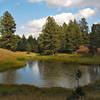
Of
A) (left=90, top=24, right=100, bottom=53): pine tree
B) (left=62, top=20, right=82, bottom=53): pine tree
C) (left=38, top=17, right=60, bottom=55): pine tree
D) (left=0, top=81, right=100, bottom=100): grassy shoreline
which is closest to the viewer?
(left=0, top=81, right=100, bottom=100): grassy shoreline

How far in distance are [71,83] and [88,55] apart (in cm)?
4962

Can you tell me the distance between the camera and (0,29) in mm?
94562

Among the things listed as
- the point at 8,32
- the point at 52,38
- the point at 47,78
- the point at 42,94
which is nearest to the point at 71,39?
the point at 52,38

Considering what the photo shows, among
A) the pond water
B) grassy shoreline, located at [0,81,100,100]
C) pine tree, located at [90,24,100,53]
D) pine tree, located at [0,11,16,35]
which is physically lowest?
the pond water

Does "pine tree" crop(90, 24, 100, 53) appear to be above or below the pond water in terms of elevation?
above

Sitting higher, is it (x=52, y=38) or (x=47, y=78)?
(x=52, y=38)

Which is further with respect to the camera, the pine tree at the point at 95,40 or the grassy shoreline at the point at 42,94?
the pine tree at the point at 95,40

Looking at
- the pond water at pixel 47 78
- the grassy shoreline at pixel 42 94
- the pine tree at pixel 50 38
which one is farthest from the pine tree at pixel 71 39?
the grassy shoreline at pixel 42 94

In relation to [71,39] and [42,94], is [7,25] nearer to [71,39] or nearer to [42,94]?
[71,39]

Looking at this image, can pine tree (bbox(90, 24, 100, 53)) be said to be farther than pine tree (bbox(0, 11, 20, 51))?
Yes

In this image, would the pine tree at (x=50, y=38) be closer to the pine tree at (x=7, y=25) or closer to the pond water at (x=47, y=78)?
the pine tree at (x=7, y=25)

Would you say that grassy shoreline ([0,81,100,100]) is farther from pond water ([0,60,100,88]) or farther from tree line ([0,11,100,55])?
tree line ([0,11,100,55])

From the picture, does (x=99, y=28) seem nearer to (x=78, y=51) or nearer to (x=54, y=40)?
(x=78, y=51)

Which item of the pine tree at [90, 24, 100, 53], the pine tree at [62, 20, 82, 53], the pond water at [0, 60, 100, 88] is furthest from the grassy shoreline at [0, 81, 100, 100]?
the pine tree at [62, 20, 82, 53]
